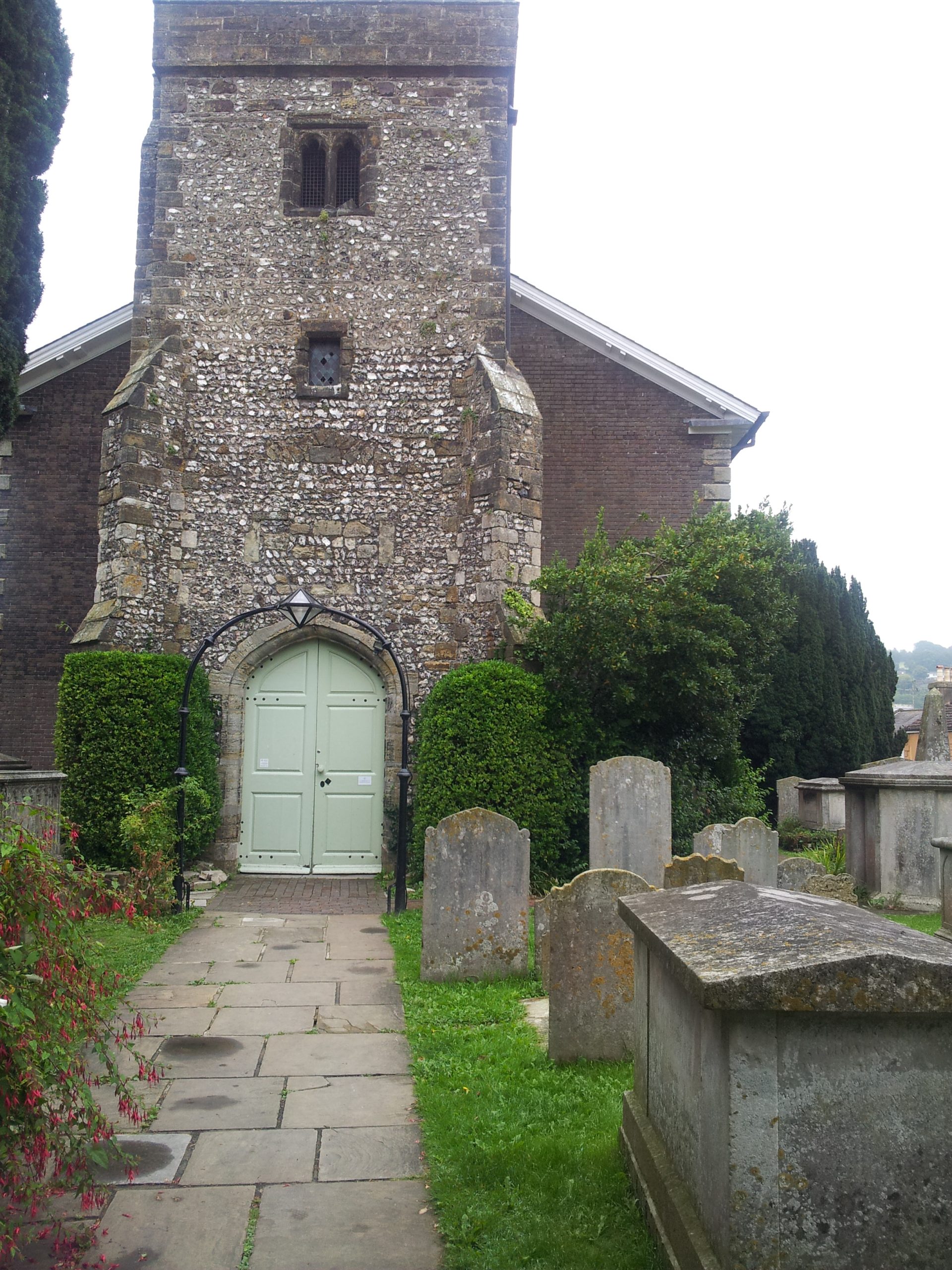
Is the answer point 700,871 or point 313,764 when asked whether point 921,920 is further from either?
point 313,764

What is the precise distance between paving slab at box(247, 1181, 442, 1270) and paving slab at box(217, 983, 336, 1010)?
2.96 metres

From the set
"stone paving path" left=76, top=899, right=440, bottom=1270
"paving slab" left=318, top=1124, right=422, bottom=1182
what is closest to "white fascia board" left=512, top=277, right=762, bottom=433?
"stone paving path" left=76, top=899, right=440, bottom=1270

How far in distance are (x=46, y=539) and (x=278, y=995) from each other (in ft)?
32.7

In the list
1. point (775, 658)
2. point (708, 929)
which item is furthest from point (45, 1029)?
point (775, 658)

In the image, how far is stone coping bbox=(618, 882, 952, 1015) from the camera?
2553 mm

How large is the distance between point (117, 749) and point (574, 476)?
8.14 meters

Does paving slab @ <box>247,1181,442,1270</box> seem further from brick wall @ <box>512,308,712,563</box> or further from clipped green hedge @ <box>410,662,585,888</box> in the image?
brick wall @ <box>512,308,712,563</box>

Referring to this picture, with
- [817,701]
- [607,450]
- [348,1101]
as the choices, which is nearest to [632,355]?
[607,450]

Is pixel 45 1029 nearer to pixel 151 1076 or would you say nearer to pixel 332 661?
pixel 151 1076

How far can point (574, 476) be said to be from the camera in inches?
626

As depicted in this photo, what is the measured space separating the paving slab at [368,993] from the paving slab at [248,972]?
0.57m

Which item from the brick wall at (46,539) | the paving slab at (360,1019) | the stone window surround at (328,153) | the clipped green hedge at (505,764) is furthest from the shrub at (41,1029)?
the stone window surround at (328,153)

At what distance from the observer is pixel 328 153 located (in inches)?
569

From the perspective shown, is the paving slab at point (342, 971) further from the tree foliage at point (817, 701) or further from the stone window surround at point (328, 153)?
the tree foliage at point (817, 701)
